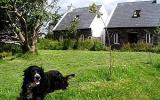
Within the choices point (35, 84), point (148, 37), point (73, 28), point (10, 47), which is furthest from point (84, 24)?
point (35, 84)

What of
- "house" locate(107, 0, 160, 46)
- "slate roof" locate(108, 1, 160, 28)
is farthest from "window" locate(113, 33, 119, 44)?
"slate roof" locate(108, 1, 160, 28)

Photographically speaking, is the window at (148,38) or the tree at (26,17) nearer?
the tree at (26,17)

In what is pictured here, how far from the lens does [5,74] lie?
60.3 ft

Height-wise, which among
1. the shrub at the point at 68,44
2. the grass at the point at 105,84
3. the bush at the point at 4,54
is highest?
the shrub at the point at 68,44

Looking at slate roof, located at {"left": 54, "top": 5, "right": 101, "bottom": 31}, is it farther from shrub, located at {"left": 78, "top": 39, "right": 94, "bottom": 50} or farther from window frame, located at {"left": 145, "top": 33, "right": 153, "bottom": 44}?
shrub, located at {"left": 78, "top": 39, "right": 94, "bottom": 50}

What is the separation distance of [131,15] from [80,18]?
861 cm

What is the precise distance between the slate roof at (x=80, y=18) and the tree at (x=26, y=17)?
30.9m

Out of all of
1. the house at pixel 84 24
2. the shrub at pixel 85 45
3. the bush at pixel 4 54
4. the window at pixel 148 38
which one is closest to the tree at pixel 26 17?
the bush at pixel 4 54

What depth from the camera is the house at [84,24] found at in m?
59.3

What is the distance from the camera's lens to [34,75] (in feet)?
33.0

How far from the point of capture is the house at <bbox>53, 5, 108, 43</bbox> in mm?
59312

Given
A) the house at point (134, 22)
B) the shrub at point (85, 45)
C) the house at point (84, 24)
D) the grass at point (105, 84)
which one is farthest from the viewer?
the house at point (84, 24)

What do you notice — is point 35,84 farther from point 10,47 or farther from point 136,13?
point 136,13

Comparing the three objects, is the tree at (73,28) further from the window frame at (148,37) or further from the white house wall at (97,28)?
the window frame at (148,37)
